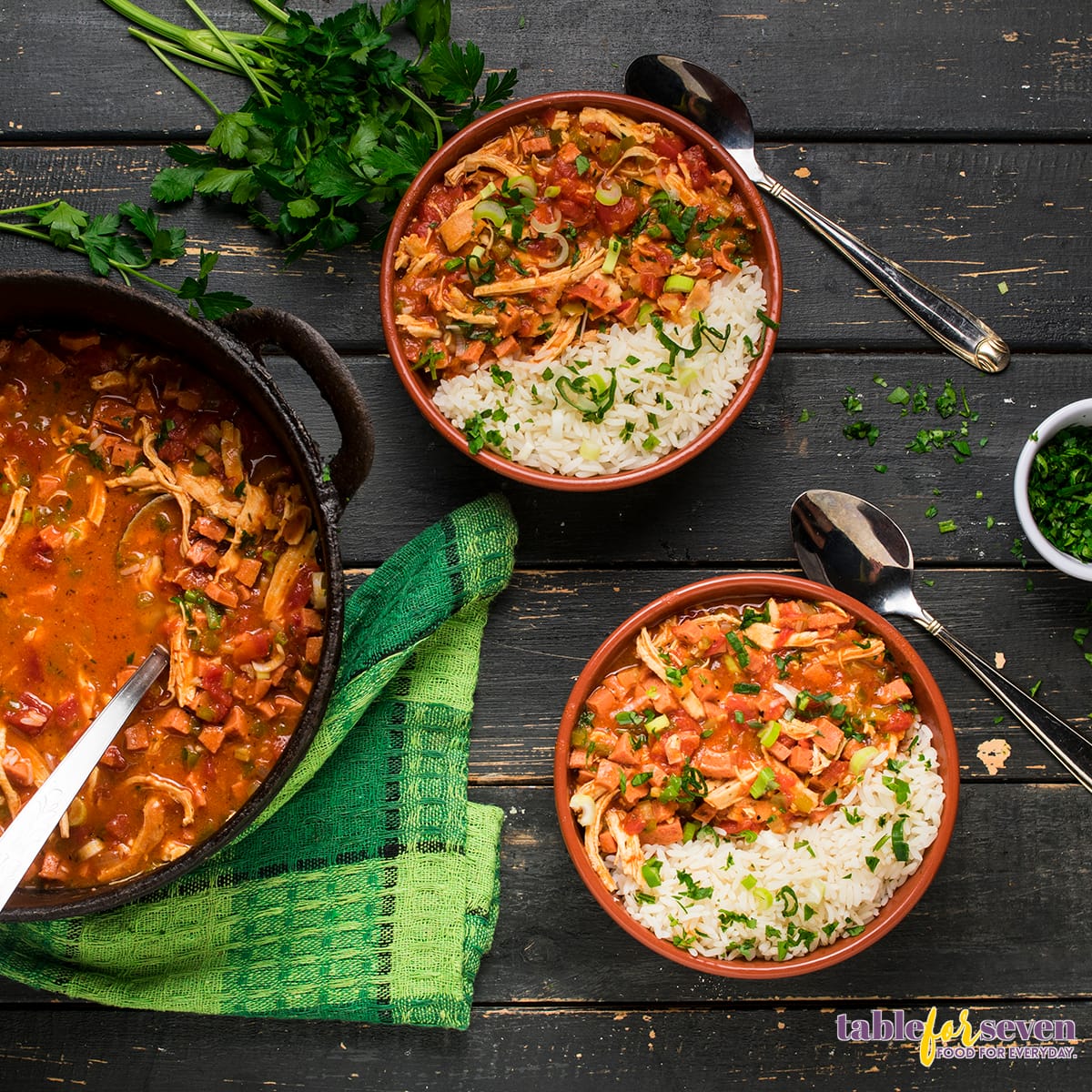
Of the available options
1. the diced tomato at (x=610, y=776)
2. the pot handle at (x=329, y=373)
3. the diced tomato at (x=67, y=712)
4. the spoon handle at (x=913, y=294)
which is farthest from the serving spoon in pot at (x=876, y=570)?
the diced tomato at (x=67, y=712)

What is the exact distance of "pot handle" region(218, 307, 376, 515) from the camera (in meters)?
2.39

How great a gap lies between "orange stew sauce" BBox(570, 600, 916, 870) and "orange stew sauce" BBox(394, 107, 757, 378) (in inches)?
34.3

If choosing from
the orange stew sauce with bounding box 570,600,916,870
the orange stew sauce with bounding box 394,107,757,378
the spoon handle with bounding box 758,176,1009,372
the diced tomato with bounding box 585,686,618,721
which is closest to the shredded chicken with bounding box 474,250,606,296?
the orange stew sauce with bounding box 394,107,757,378

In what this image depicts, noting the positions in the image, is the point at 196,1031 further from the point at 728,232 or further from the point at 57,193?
the point at 728,232

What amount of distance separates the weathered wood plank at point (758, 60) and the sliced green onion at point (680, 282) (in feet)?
2.05

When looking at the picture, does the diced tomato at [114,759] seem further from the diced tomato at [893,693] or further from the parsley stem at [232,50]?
the diced tomato at [893,693]

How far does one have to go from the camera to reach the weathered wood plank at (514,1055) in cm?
291

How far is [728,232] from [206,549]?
159cm

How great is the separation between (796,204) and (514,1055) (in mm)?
2544

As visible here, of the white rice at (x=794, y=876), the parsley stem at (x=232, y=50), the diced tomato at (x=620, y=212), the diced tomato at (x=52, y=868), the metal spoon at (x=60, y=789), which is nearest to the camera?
the metal spoon at (x=60, y=789)

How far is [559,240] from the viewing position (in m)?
2.74

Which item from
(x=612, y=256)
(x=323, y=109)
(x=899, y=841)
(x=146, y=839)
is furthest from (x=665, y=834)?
(x=323, y=109)

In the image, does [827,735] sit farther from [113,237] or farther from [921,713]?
[113,237]

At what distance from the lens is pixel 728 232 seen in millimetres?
2770
